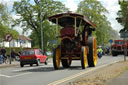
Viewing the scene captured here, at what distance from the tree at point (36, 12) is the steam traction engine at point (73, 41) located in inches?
1237

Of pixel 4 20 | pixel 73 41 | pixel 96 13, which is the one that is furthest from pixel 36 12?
pixel 73 41

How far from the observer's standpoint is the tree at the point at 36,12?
166 feet

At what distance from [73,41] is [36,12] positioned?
33882 mm

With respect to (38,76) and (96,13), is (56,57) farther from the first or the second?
(96,13)

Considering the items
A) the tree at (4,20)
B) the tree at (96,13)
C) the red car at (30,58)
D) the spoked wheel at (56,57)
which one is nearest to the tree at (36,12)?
the tree at (4,20)

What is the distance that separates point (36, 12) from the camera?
51.0m

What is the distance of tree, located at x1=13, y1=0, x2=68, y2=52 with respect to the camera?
50.5 metres

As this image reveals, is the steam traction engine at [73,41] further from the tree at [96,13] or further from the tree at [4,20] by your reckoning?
the tree at [96,13]

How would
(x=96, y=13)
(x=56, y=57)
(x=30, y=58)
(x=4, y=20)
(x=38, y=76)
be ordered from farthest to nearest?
Result: (x=96, y=13), (x=4, y=20), (x=30, y=58), (x=56, y=57), (x=38, y=76)

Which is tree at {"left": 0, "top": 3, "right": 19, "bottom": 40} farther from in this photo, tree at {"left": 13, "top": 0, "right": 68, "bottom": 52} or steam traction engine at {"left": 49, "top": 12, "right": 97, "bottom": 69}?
steam traction engine at {"left": 49, "top": 12, "right": 97, "bottom": 69}

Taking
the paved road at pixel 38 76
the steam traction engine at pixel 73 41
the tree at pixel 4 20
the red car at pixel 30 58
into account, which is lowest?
the paved road at pixel 38 76

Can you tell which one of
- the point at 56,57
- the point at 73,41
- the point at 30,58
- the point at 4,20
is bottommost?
the point at 30,58

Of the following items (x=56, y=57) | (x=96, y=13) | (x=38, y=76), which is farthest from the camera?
(x=96, y=13)

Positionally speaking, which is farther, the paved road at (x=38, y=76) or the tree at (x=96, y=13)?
the tree at (x=96, y=13)
